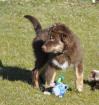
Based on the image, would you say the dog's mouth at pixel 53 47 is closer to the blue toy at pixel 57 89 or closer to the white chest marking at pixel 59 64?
the white chest marking at pixel 59 64

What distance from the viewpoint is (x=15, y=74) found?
29.7ft

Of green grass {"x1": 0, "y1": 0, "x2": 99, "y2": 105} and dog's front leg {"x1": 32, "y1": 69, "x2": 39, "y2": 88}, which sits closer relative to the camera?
green grass {"x1": 0, "y1": 0, "x2": 99, "y2": 105}

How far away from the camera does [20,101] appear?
731 centimetres

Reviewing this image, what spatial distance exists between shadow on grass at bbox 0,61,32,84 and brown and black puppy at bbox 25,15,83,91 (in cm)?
61

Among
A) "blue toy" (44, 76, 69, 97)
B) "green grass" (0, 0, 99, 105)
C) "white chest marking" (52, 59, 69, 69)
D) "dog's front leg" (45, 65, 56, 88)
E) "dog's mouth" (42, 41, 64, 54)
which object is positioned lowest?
"green grass" (0, 0, 99, 105)

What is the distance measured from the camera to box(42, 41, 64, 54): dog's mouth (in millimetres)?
7441

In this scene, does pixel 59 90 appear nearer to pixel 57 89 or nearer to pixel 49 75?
pixel 57 89

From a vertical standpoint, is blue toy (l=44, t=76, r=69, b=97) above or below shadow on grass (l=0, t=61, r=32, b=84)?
above

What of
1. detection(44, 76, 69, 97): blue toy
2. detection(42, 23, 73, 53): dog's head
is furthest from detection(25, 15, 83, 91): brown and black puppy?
detection(44, 76, 69, 97): blue toy

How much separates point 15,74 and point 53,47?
183cm

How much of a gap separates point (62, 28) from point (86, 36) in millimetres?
5708

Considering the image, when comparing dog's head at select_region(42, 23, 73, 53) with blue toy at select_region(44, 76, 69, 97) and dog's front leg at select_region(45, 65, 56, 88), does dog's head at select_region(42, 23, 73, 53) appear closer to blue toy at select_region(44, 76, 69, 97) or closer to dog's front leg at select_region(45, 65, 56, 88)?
dog's front leg at select_region(45, 65, 56, 88)

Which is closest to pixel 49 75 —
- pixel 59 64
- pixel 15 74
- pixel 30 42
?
pixel 59 64

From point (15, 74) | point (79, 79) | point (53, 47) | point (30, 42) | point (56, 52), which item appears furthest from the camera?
point (30, 42)
